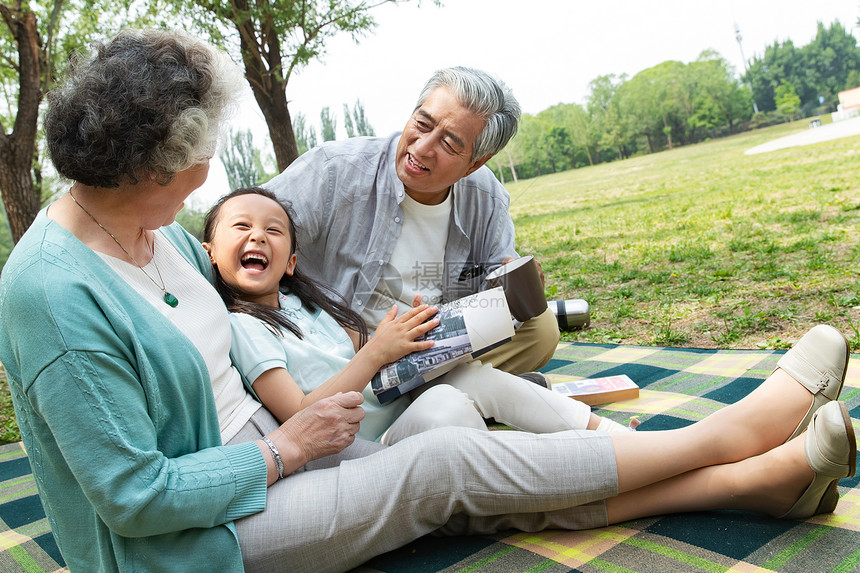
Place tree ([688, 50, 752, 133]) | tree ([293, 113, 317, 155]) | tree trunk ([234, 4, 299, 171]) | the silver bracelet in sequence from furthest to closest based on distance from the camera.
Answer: tree ([688, 50, 752, 133]) → tree ([293, 113, 317, 155]) → tree trunk ([234, 4, 299, 171]) → the silver bracelet

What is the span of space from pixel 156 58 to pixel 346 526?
113 centimetres

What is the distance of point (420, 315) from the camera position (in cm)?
194

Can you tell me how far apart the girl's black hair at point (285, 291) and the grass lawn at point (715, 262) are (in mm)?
1653

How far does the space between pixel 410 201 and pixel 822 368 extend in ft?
4.95

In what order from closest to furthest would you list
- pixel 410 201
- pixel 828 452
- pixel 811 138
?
→ 1. pixel 828 452
2. pixel 410 201
3. pixel 811 138

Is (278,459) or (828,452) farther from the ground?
(278,459)

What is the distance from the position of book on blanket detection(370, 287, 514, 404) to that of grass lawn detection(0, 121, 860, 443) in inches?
69.5

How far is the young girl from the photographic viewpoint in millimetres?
1823

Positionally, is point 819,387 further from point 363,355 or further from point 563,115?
point 563,115

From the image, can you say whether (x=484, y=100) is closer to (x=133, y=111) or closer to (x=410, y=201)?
(x=410, y=201)

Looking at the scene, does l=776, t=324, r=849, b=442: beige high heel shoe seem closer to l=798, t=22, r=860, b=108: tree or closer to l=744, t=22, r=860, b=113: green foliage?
l=744, t=22, r=860, b=113: green foliage

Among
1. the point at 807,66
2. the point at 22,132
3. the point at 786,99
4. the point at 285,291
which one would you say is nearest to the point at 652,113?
the point at 786,99

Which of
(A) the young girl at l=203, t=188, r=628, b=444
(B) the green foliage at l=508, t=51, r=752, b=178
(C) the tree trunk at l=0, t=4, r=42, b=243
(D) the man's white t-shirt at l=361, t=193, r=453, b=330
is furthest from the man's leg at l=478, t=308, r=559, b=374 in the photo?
(B) the green foliage at l=508, t=51, r=752, b=178

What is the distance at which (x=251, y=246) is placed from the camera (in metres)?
1.96
